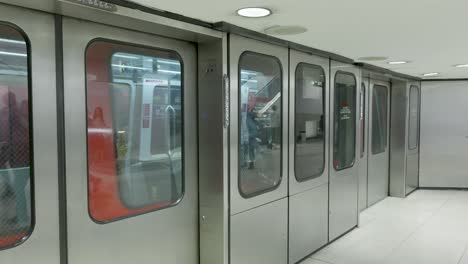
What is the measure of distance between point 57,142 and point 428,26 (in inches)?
108

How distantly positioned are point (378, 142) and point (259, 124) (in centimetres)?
384

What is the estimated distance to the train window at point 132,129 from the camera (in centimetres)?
224

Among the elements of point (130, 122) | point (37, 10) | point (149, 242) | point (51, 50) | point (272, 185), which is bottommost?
point (149, 242)

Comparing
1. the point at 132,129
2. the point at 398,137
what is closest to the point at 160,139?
the point at 132,129

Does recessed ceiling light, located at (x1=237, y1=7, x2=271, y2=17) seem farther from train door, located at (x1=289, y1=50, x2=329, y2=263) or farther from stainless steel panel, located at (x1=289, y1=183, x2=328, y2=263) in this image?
stainless steel panel, located at (x1=289, y1=183, x2=328, y2=263)

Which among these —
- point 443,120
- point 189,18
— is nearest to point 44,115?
point 189,18

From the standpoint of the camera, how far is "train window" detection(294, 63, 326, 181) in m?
3.64

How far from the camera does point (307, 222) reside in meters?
3.77

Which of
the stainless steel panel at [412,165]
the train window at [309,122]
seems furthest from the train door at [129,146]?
the stainless steel panel at [412,165]

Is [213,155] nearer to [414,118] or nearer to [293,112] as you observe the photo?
[293,112]

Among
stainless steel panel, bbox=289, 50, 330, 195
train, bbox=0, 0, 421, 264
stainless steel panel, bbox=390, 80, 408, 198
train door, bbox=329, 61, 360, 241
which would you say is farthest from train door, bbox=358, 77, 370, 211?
stainless steel panel, bbox=289, 50, 330, 195

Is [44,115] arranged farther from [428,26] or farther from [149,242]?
[428,26]

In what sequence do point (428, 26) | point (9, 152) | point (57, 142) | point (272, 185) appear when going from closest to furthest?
point (9, 152)
point (57, 142)
point (428, 26)
point (272, 185)

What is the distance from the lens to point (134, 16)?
2090 millimetres
